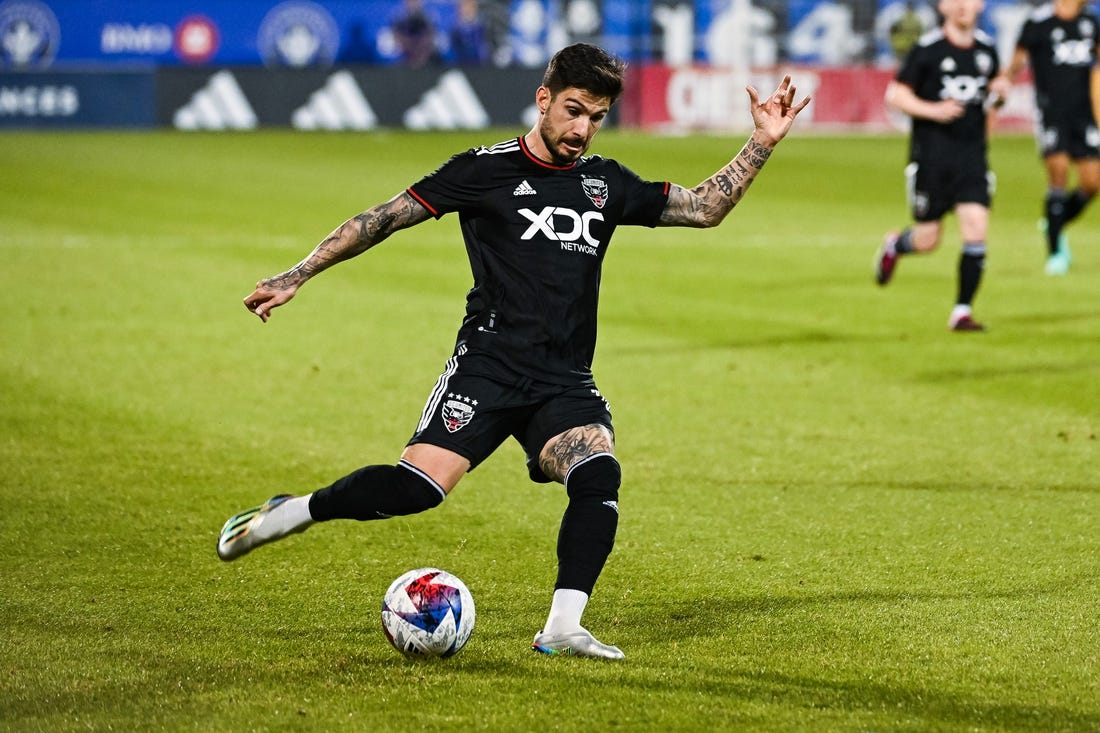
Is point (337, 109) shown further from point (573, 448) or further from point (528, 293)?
point (573, 448)

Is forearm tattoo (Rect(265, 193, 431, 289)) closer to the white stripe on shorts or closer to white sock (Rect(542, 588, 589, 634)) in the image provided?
the white stripe on shorts

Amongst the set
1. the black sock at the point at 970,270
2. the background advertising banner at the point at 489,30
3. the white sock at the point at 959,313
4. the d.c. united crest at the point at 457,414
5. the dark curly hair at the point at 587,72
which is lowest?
the d.c. united crest at the point at 457,414

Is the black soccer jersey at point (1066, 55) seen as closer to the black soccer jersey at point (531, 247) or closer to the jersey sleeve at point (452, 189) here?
the black soccer jersey at point (531, 247)

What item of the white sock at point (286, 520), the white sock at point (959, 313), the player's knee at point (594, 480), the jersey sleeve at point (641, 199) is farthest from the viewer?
the white sock at point (959, 313)

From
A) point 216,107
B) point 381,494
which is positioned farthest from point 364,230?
point 216,107

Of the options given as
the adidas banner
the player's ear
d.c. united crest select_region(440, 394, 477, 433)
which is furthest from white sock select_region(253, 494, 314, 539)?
the adidas banner

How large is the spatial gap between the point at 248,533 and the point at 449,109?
27812mm

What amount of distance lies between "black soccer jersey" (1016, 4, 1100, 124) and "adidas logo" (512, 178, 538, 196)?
10.6 metres

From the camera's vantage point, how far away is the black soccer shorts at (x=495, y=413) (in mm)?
5223

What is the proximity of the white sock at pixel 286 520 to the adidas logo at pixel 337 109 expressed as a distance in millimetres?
27792

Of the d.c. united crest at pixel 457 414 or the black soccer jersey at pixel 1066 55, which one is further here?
the black soccer jersey at pixel 1066 55

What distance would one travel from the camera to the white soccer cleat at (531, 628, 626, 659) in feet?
15.9

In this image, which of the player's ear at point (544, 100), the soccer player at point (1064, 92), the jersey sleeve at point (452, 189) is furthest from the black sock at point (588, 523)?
the soccer player at point (1064, 92)

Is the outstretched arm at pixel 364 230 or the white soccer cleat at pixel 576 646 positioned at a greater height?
the outstretched arm at pixel 364 230
